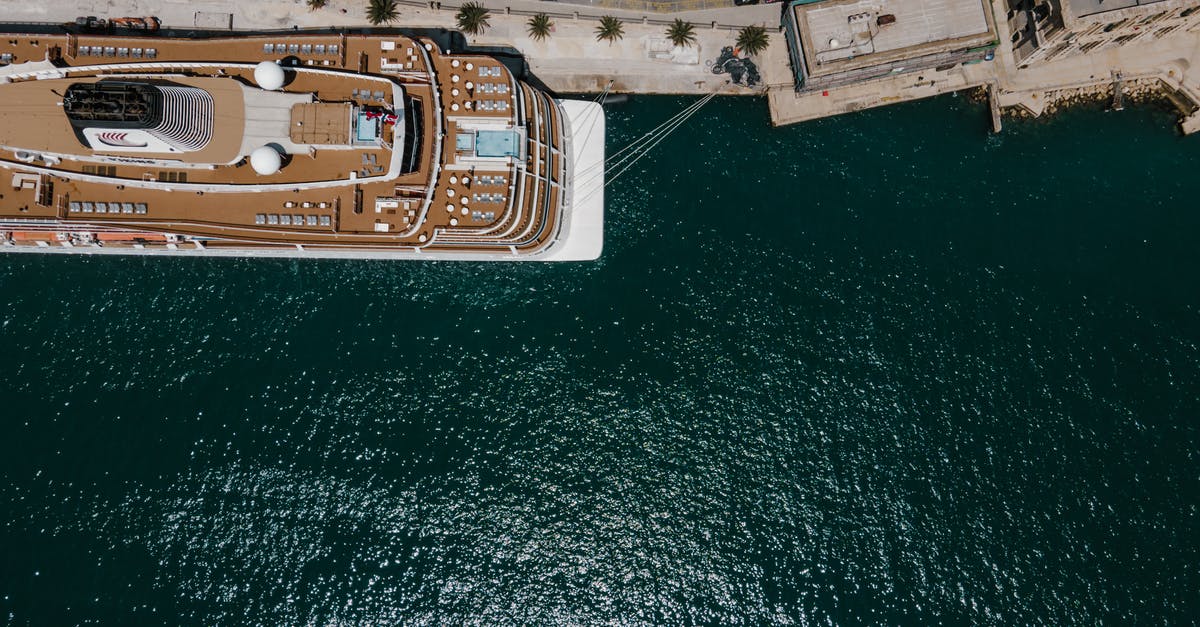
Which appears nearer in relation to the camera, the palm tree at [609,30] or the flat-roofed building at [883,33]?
the flat-roofed building at [883,33]

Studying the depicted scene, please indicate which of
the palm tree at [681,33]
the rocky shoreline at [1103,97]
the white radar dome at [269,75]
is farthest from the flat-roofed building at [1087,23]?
the white radar dome at [269,75]

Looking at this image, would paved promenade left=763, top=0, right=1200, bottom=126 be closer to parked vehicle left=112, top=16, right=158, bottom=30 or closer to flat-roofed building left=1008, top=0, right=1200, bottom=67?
flat-roofed building left=1008, top=0, right=1200, bottom=67

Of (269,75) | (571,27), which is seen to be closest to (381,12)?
(269,75)

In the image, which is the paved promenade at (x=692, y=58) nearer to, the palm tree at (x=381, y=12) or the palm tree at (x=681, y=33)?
the palm tree at (x=681, y=33)

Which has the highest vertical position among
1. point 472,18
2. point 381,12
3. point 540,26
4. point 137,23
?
point 137,23

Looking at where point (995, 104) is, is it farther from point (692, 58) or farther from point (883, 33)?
point (692, 58)

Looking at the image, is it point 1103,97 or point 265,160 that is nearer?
point 265,160
